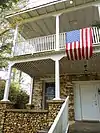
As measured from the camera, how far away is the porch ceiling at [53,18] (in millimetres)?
7754

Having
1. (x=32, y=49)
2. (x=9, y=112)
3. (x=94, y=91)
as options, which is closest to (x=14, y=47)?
(x=32, y=49)

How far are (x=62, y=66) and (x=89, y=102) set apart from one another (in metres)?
2.48

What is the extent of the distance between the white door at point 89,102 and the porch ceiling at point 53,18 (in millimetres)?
3842

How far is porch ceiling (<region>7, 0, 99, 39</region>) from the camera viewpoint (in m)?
7.75

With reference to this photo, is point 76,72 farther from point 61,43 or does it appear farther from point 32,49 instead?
point 32,49

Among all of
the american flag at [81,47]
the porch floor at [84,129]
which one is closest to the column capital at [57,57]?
the american flag at [81,47]

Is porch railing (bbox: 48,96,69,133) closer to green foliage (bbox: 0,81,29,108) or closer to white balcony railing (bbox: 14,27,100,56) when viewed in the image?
white balcony railing (bbox: 14,27,100,56)

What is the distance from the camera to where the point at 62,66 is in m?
→ 8.17

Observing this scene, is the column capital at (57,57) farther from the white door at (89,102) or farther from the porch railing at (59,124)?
the porch railing at (59,124)

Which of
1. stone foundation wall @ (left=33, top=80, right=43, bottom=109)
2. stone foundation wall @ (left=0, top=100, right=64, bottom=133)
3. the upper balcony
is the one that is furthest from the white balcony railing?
stone foundation wall @ (left=0, top=100, right=64, bottom=133)

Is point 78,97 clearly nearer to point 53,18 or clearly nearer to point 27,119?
point 27,119

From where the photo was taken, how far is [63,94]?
339 inches

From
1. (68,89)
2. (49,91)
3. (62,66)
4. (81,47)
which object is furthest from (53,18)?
(49,91)

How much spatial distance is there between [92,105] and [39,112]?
10.5 feet
